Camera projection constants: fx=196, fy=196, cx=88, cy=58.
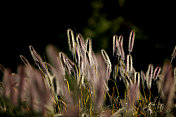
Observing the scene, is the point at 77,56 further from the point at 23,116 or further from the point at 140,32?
the point at 140,32

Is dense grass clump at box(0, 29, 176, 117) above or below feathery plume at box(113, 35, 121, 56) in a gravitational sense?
below

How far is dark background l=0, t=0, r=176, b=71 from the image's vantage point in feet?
8.48

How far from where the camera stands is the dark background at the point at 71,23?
102 inches

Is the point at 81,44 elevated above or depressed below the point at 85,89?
above

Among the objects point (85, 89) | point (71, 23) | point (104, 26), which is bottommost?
point (85, 89)

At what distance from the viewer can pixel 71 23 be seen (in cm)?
267

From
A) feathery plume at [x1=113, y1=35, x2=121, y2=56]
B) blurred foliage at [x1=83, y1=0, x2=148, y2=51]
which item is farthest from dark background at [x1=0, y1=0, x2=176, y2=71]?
feathery plume at [x1=113, y1=35, x2=121, y2=56]

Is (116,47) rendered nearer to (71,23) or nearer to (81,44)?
(81,44)

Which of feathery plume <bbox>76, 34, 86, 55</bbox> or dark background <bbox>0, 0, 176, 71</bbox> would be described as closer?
feathery plume <bbox>76, 34, 86, 55</bbox>

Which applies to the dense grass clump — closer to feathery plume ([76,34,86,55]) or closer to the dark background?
feathery plume ([76,34,86,55])

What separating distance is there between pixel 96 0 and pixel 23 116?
90.1 inches

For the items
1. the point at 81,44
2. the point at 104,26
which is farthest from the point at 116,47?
the point at 104,26

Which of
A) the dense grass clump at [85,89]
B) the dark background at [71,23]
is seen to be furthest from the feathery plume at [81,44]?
the dark background at [71,23]

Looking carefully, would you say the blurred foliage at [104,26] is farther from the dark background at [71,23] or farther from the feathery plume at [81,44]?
the feathery plume at [81,44]
